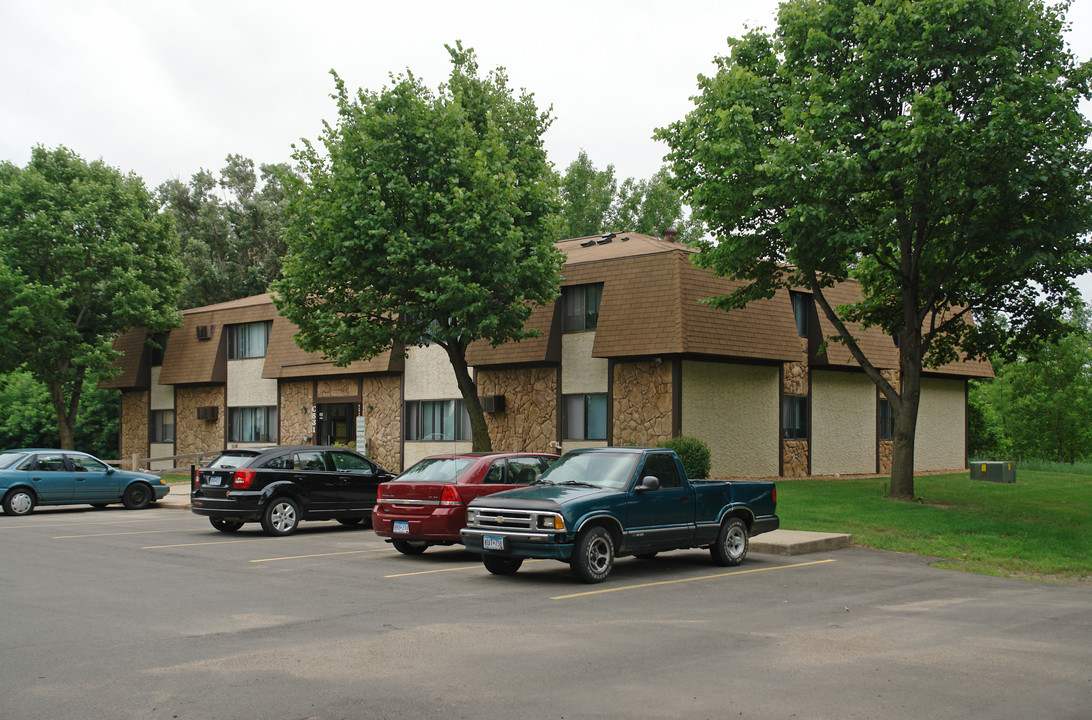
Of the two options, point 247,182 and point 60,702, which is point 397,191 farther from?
point 247,182

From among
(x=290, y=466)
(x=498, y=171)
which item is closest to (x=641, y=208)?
(x=498, y=171)

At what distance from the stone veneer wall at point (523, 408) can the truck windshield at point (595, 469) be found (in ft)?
49.5

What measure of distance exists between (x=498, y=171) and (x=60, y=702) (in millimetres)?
20297

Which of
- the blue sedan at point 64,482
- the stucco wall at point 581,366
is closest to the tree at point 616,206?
the stucco wall at point 581,366

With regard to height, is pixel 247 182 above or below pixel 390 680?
above

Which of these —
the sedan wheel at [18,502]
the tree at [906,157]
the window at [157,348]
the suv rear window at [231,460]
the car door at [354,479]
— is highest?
the tree at [906,157]

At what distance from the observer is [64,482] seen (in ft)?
74.5

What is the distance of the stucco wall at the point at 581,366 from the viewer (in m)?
27.6

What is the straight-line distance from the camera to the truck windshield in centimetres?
1255

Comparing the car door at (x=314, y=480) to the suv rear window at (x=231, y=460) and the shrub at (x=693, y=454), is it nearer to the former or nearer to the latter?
the suv rear window at (x=231, y=460)

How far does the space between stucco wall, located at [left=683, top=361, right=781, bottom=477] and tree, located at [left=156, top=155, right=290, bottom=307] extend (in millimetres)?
36105

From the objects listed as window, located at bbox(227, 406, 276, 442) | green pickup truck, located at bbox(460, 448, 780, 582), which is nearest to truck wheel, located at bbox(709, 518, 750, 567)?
green pickup truck, located at bbox(460, 448, 780, 582)

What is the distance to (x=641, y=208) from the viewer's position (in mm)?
60906

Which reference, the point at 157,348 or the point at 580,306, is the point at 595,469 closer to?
the point at 580,306
